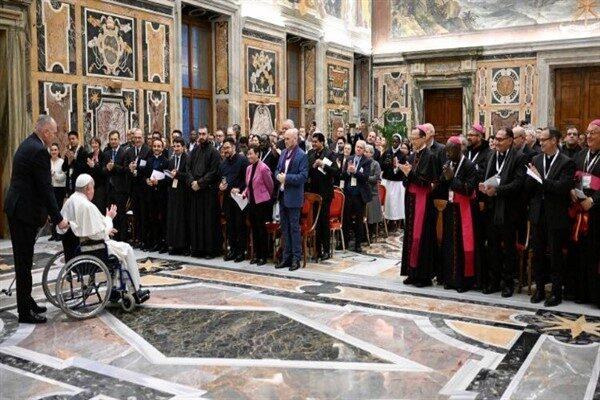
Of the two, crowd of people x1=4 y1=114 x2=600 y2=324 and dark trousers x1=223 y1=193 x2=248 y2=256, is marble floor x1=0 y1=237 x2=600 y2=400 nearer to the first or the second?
crowd of people x1=4 y1=114 x2=600 y2=324

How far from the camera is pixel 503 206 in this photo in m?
6.36

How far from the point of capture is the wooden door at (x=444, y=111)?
18.6 m

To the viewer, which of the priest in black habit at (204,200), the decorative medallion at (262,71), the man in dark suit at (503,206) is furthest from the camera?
the decorative medallion at (262,71)

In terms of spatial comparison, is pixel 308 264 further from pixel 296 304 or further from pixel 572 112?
pixel 572 112

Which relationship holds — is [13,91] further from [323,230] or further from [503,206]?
[503,206]

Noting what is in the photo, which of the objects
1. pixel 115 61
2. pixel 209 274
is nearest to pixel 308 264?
pixel 209 274

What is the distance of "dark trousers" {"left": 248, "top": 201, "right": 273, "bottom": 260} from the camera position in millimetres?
8211

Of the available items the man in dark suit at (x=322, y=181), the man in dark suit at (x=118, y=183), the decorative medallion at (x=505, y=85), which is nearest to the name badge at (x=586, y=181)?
the man in dark suit at (x=322, y=181)

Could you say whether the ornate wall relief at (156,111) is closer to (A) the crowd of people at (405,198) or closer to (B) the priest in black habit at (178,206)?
(A) the crowd of people at (405,198)

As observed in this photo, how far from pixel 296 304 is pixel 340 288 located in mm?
838

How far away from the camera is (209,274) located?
25.2 ft

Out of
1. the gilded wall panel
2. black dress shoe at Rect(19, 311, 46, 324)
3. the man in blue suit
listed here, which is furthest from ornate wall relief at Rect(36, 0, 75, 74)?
black dress shoe at Rect(19, 311, 46, 324)

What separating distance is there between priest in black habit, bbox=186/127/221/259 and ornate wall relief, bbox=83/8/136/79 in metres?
3.12

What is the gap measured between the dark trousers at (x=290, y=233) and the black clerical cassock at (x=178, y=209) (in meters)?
1.68
